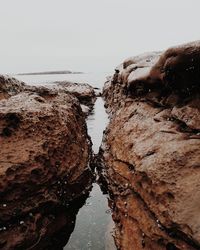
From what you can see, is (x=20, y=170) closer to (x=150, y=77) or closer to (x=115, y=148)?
(x=115, y=148)

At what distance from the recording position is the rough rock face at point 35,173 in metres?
5.57

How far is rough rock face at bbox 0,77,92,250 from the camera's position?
18.3 feet

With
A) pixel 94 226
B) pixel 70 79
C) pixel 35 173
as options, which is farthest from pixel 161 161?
pixel 70 79

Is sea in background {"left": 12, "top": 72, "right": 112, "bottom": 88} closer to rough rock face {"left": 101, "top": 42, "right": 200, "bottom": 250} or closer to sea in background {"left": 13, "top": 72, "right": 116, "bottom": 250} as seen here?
sea in background {"left": 13, "top": 72, "right": 116, "bottom": 250}

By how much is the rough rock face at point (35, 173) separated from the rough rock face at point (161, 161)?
3.59 ft

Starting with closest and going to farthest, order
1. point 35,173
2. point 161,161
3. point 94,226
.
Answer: point 161,161 → point 35,173 → point 94,226

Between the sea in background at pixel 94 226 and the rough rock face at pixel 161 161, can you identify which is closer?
the rough rock face at pixel 161 161

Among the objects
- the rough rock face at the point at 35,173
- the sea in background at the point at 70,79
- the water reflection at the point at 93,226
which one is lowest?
the sea in background at the point at 70,79

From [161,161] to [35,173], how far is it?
7.52 ft

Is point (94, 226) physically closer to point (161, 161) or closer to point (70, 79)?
point (161, 161)

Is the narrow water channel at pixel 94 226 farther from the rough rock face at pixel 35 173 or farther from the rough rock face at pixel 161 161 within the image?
the rough rock face at pixel 161 161

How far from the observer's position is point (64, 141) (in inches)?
269

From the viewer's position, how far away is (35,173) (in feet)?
19.3

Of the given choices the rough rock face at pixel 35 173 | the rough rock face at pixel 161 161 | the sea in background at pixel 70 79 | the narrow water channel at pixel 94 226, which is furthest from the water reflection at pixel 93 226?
the sea in background at pixel 70 79
